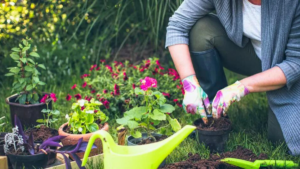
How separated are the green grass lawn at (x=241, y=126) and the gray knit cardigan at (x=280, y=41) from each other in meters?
0.11

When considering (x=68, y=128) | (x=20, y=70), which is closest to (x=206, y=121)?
(x=68, y=128)

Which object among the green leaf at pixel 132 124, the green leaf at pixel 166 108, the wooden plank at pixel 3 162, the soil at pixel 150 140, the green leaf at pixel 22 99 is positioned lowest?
the wooden plank at pixel 3 162

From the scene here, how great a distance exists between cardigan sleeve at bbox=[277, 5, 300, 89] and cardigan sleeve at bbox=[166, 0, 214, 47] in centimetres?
38

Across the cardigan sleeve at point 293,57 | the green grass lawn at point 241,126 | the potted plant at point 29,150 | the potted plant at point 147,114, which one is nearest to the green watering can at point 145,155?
the potted plant at point 29,150

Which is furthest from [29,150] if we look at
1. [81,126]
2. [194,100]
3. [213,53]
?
[213,53]

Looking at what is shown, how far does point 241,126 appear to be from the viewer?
6.39 ft

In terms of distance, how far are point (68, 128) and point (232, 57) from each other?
0.85 metres

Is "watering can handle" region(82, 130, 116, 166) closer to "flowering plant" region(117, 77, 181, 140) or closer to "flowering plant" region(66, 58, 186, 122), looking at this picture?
"flowering plant" region(117, 77, 181, 140)

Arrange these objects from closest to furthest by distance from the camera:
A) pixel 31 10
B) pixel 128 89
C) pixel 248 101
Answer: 1. pixel 128 89
2. pixel 248 101
3. pixel 31 10

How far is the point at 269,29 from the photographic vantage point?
164cm

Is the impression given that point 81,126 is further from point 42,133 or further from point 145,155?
point 145,155

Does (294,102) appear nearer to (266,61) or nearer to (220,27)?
(266,61)

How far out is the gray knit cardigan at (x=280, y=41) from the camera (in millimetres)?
1601

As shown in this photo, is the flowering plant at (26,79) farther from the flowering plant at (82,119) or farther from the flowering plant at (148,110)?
the flowering plant at (148,110)
